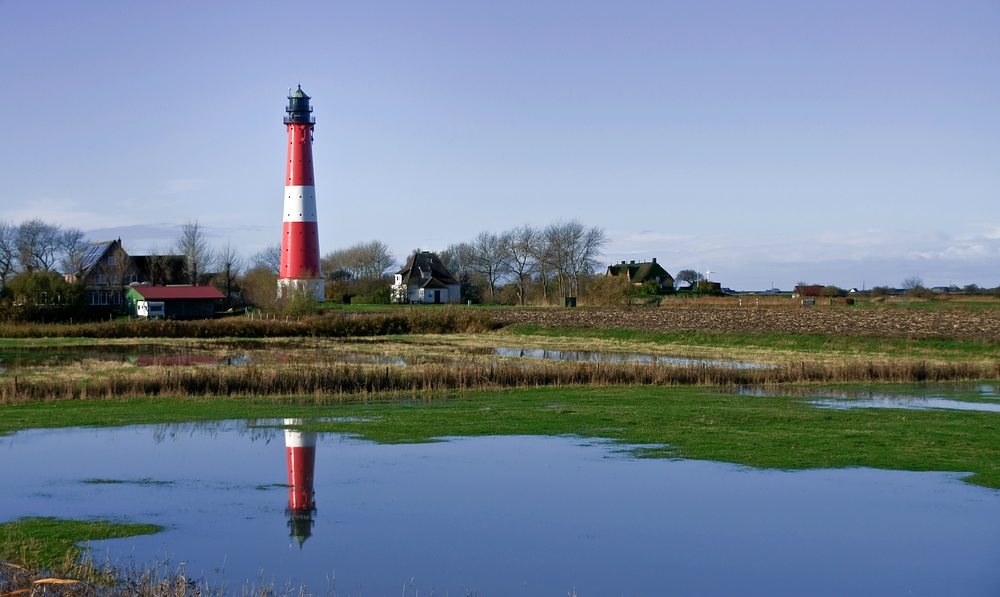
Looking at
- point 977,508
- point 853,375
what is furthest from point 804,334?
point 977,508

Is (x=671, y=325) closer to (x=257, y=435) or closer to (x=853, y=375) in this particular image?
(x=853, y=375)

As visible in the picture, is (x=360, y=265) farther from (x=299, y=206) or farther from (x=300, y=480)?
(x=300, y=480)

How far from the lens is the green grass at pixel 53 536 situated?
11.1 m

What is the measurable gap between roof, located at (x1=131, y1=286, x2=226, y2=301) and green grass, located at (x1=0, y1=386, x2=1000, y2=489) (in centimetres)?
4996

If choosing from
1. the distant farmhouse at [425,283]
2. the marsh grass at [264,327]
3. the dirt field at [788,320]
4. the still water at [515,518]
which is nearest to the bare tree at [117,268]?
the distant farmhouse at [425,283]

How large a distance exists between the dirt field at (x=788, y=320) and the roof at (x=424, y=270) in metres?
26.5

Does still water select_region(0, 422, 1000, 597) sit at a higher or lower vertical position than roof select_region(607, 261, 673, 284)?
lower

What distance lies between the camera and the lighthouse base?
67875mm

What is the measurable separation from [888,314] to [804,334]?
12714 millimetres

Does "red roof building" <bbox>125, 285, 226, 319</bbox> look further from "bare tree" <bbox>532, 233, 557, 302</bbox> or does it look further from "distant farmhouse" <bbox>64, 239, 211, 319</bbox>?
"bare tree" <bbox>532, 233, 557, 302</bbox>

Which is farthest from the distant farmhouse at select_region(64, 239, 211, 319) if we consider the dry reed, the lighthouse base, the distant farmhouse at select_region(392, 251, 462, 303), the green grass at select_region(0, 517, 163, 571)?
the green grass at select_region(0, 517, 163, 571)

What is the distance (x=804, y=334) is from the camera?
4906 cm

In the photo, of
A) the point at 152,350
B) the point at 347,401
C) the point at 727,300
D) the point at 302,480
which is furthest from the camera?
the point at 727,300

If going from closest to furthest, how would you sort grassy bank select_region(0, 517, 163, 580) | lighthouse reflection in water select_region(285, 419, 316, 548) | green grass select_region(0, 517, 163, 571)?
1. grassy bank select_region(0, 517, 163, 580)
2. green grass select_region(0, 517, 163, 571)
3. lighthouse reflection in water select_region(285, 419, 316, 548)
